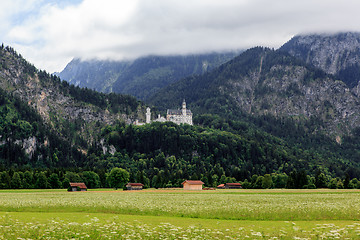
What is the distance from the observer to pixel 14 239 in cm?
3675

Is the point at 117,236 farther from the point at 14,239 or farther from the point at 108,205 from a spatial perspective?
the point at 108,205

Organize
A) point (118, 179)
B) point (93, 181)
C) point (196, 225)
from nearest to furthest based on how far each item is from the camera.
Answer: point (196, 225) < point (118, 179) < point (93, 181)

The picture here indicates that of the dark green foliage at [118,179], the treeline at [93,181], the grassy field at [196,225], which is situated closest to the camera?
the grassy field at [196,225]

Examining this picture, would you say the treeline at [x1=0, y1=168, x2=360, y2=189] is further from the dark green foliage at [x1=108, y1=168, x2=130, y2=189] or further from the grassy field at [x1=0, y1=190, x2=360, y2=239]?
the grassy field at [x1=0, y1=190, x2=360, y2=239]

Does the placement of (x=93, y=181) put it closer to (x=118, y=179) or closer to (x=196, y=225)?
(x=118, y=179)

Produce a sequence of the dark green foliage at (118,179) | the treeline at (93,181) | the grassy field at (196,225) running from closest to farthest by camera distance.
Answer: the grassy field at (196,225)
the treeline at (93,181)
the dark green foliage at (118,179)

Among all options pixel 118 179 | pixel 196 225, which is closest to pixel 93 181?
pixel 118 179

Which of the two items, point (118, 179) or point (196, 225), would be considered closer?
point (196, 225)

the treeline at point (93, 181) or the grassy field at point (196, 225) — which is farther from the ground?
the grassy field at point (196, 225)

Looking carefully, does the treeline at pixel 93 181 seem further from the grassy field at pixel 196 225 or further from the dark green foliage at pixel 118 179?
the grassy field at pixel 196 225

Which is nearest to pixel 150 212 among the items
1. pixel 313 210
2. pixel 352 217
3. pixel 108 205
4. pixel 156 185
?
pixel 108 205

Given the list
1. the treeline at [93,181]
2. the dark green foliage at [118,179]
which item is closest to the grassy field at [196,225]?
the treeline at [93,181]

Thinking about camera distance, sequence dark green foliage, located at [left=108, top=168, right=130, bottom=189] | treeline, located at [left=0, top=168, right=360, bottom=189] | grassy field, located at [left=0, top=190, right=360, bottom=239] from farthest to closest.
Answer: dark green foliage, located at [left=108, top=168, right=130, bottom=189] < treeline, located at [left=0, top=168, right=360, bottom=189] < grassy field, located at [left=0, top=190, right=360, bottom=239]

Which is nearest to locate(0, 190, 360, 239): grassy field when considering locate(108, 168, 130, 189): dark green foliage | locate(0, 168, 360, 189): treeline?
locate(0, 168, 360, 189): treeline
